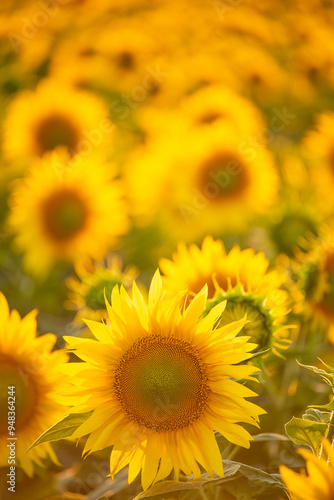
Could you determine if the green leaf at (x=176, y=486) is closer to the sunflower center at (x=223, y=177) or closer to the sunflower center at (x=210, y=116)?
the sunflower center at (x=223, y=177)

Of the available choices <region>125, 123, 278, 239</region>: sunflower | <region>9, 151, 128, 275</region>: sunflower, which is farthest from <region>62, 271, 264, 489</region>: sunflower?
<region>125, 123, 278, 239</region>: sunflower

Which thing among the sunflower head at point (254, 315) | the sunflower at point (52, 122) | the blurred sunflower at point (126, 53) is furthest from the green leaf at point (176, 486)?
the blurred sunflower at point (126, 53)

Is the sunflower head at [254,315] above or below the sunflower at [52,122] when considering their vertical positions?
above

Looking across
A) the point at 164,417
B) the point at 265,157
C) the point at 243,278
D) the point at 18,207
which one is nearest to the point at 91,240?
the point at 18,207

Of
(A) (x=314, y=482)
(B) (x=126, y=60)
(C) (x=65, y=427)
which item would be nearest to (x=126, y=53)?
(B) (x=126, y=60)

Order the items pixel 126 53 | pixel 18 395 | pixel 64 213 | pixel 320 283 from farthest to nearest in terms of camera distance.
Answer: pixel 126 53 → pixel 64 213 → pixel 320 283 → pixel 18 395

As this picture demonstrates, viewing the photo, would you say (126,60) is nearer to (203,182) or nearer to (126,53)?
(126,53)
